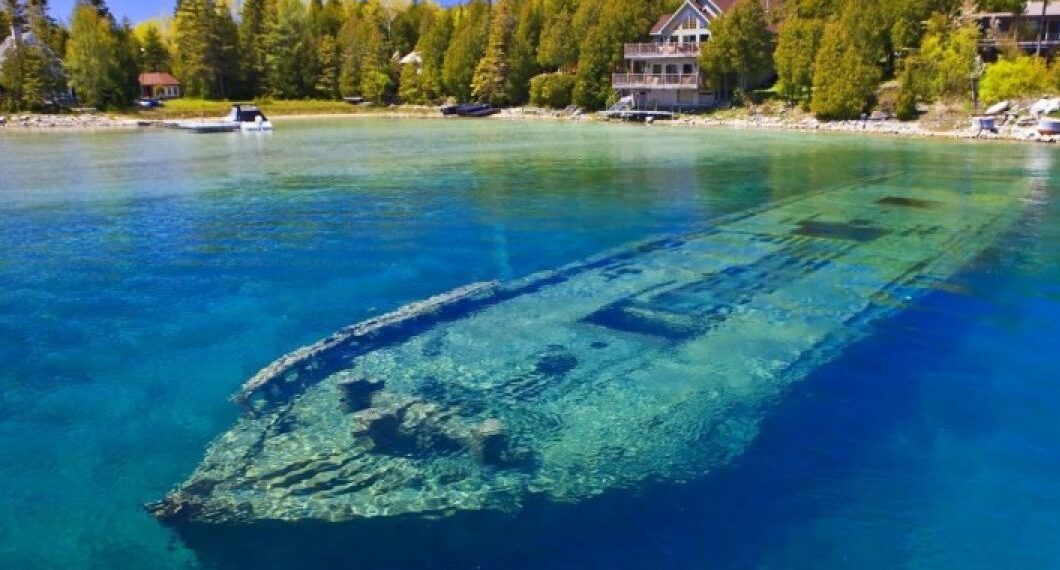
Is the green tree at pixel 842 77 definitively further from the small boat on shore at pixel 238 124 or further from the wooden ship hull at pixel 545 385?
the small boat on shore at pixel 238 124

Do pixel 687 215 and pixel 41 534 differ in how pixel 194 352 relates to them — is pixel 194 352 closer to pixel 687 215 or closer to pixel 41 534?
pixel 41 534

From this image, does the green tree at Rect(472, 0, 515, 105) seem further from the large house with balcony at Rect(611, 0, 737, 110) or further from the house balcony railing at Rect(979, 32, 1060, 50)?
the house balcony railing at Rect(979, 32, 1060, 50)

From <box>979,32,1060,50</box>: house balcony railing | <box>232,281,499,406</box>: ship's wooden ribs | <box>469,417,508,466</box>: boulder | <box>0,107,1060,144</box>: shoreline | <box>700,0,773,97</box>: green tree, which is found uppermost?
<box>700,0,773,97</box>: green tree

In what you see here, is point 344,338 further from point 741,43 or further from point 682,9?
point 682,9

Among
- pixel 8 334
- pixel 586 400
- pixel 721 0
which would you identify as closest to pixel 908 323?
pixel 586 400

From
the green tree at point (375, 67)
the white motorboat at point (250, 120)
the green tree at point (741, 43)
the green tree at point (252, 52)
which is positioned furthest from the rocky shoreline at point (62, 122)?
the green tree at point (741, 43)

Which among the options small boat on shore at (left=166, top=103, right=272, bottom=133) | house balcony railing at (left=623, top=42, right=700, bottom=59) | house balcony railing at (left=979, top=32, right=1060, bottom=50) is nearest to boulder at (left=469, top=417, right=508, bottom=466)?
small boat on shore at (left=166, top=103, right=272, bottom=133)

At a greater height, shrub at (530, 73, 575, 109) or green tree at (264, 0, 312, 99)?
green tree at (264, 0, 312, 99)
